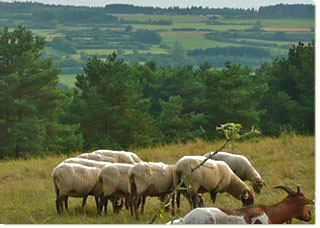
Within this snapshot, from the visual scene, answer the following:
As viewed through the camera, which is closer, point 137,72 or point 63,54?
point 137,72

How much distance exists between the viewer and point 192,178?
315 inches

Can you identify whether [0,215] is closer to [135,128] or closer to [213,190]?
[213,190]

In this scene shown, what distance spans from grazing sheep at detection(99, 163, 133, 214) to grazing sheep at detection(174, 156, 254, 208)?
78 centimetres

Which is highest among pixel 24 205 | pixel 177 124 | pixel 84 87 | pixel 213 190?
pixel 213 190

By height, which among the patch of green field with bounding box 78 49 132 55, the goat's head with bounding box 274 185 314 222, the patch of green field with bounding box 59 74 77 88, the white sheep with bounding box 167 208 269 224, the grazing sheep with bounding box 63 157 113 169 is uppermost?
the white sheep with bounding box 167 208 269 224

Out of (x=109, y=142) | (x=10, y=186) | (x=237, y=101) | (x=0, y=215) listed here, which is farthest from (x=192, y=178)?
(x=237, y=101)

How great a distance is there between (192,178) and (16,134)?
2027 cm

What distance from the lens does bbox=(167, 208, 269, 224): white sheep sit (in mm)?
4535

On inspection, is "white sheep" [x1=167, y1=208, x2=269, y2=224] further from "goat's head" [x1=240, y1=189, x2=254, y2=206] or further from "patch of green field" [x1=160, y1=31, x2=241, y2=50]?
"patch of green field" [x1=160, y1=31, x2=241, y2=50]

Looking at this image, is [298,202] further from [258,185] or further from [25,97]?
[25,97]

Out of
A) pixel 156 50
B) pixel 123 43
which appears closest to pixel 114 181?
pixel 123 43

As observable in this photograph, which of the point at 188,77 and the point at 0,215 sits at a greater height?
the point at 0,215

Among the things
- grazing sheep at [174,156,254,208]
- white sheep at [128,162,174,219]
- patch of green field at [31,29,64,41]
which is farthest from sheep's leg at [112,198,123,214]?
patch of green field at [31,29,64,41]

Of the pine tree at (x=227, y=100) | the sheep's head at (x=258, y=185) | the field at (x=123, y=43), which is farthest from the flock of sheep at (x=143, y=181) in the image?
the field at (x=123, y=43)
